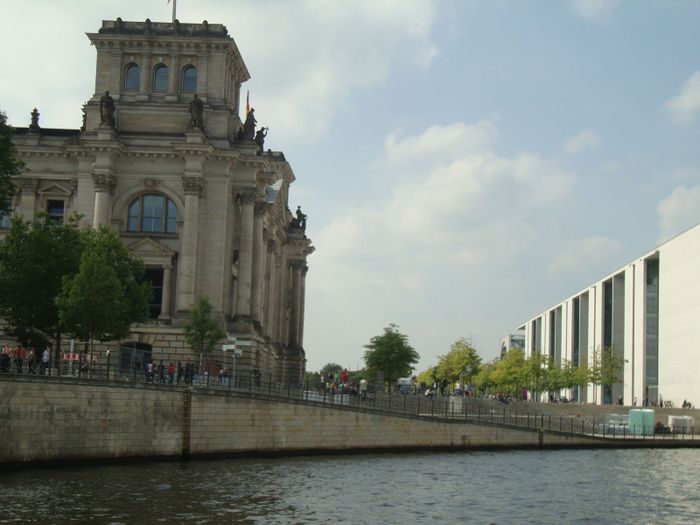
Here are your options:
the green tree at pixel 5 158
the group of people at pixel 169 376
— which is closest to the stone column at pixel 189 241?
the group of people at pixel 169 376

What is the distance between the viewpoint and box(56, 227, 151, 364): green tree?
63.9m

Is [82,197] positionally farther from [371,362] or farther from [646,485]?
[371,362]

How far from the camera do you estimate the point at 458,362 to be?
6585 inches

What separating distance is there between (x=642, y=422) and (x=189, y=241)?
3650cm

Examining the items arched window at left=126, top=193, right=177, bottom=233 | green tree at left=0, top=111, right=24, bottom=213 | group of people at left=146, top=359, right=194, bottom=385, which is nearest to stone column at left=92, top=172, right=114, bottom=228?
arched window at left=126, top=193, right=177, bottom=233

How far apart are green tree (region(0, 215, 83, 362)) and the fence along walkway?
21.6 ft

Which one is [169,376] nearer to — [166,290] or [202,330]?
[202,330]

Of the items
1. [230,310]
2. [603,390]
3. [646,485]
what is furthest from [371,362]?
[646,485]

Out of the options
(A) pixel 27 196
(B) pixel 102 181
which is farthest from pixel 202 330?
(A) pixel 27 196

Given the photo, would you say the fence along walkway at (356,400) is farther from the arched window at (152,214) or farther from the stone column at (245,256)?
the arched window at (152,214)

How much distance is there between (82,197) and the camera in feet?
281

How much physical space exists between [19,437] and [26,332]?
71.1 feet

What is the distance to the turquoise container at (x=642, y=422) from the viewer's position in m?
86.4

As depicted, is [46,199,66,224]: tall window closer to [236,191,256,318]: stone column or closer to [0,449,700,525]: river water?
[236,191,256,318]: stone column
